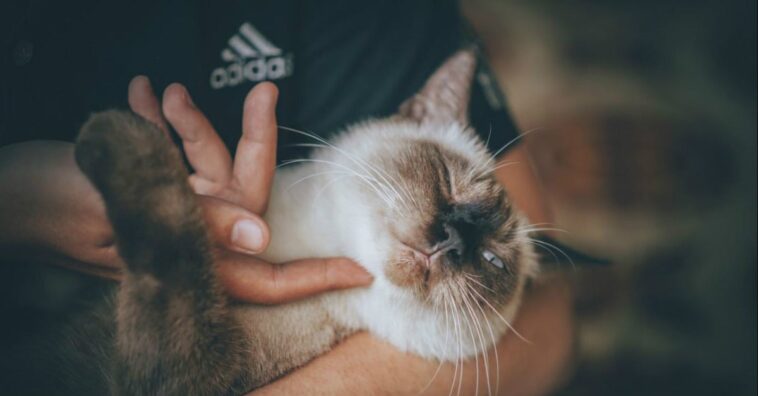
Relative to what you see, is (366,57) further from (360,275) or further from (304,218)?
(360,275)

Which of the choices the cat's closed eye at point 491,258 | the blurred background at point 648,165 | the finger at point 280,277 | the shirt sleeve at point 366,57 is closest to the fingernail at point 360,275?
the finger at point 280,277

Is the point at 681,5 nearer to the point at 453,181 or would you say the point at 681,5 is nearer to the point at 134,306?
the point at 453,181

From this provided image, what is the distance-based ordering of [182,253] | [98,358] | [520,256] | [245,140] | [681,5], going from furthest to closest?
[681,5] → [520,256] → [98,358] → [245,140] → [182,253]

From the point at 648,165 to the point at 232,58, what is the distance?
77.9 inches

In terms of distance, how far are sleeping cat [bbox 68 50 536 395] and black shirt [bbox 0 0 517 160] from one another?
96 millimetres

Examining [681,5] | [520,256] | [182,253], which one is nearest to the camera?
[182,253]

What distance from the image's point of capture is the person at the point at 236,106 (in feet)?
2.56

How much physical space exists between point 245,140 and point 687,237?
7.22 feet

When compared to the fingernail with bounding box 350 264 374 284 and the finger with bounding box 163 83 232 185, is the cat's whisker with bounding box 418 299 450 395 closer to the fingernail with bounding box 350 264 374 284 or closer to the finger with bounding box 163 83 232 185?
the fingernail with bounding box 350 264 374 284

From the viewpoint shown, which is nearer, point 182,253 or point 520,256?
point 182,253

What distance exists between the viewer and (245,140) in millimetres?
847

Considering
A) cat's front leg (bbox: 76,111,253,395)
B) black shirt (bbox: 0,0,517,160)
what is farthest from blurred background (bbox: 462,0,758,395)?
cat's front leg (bbox: 76,111,253,395)

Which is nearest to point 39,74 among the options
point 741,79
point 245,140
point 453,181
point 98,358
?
point 245,140

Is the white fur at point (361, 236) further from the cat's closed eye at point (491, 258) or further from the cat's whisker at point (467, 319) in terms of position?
the cat's closed eye at point (491, 258)
